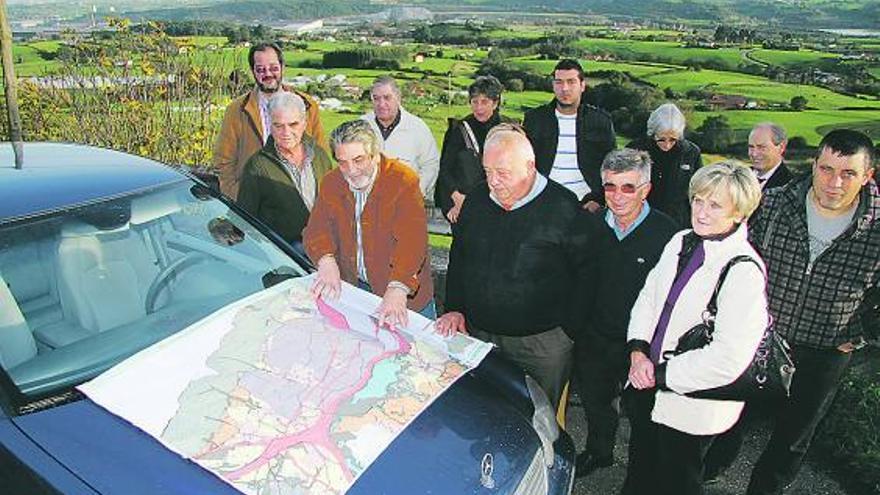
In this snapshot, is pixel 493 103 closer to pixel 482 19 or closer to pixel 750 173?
pixel 750 173

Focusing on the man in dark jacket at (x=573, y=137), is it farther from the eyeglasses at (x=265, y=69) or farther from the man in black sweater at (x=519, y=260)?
the eyeglasses at (x=265, y=69)

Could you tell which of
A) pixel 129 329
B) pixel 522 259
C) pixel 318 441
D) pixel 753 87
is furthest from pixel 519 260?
pixel 753 87

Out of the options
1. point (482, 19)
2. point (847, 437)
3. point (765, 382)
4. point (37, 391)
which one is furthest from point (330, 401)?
point (482, 19)

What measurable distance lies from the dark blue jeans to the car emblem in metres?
1.55

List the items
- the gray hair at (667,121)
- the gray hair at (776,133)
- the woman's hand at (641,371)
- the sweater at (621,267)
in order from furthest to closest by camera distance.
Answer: the gray hair at (667,121) → the gray hair at (776,133) → the sweater at (621,267) → the woman's hand at (641,371)

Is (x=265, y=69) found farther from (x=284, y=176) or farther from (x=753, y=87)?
(x=753, y=87)

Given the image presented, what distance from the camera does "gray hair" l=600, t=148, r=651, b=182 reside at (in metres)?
2.76

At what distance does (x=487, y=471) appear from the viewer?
2010 millimetres

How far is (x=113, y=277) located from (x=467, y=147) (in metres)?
2.36

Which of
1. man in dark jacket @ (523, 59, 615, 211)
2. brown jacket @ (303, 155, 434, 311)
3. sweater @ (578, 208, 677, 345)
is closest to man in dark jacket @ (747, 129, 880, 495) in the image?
sweater @ (578, 208, 677, 345)

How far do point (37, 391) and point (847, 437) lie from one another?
3500 mm

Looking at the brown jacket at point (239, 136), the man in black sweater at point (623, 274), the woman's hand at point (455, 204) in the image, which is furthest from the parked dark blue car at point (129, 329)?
the woman's hand at point (455, 204)

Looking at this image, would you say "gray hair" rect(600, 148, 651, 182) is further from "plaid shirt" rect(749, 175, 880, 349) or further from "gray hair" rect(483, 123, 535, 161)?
"plaid shirt" rect(749, 175, 880, 349)

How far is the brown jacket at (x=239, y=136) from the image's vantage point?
4211 mm
